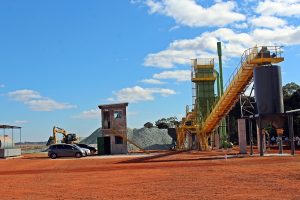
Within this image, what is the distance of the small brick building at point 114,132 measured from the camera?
188ft

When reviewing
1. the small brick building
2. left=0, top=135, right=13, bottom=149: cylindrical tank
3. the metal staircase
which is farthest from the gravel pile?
the metal staircase

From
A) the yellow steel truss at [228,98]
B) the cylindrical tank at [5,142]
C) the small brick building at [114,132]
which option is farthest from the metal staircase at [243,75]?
the cylindrical tank at [5,142]

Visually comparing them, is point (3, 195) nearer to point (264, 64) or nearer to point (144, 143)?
point (264, 64)

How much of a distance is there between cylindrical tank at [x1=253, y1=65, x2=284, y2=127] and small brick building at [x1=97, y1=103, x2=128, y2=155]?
2520 cm

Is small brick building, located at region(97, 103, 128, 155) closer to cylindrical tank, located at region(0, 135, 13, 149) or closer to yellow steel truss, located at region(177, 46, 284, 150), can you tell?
yellow steel truss, located at region(177, 46, 284, 150)

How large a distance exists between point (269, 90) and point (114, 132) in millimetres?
26586

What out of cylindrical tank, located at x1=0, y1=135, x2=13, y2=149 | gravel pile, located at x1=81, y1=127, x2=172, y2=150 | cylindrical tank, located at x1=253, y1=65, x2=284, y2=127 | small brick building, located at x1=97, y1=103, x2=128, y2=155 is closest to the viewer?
cylindrical tank, located at x1=253, y1=65, x2=284, y2=127

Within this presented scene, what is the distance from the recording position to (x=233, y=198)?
13242 millimetres

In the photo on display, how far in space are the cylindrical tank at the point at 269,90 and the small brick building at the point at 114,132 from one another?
25201mm

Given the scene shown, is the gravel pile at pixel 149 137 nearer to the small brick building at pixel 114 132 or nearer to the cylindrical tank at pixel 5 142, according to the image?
the cylindrical tank at pixel 5 142

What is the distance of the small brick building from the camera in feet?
188

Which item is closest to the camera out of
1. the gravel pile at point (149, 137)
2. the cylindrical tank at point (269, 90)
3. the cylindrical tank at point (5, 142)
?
the cylindrical tank at point (269, 90)

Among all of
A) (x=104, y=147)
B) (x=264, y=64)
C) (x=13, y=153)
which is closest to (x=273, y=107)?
(x=264, y=64)

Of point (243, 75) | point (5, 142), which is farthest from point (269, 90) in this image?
point (5, 142)
